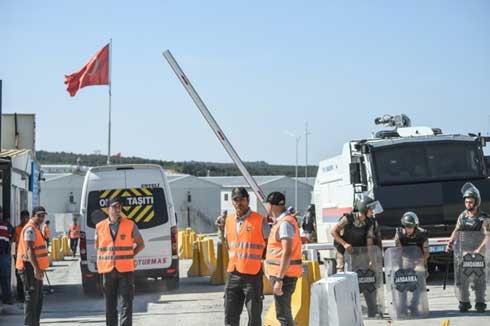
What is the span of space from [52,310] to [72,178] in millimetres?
66805

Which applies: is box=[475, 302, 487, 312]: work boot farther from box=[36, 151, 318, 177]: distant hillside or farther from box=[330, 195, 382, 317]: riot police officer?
box=[36, 151, 318, 177]: distant hillside

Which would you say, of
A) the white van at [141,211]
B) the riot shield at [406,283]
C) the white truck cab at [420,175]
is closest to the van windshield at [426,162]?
the white truck cab at [420,175]

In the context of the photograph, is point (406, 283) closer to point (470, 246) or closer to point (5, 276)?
point (470, 246)

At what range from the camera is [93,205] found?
1823cm

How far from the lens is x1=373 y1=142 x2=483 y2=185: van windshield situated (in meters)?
18.6

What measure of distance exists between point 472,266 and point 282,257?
14.3 ft

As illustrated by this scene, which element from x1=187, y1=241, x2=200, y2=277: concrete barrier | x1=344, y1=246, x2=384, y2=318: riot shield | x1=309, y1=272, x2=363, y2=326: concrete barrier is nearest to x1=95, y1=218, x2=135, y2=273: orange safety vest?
x1=309, y1=272, x2=363, y2=326: concrete barrier

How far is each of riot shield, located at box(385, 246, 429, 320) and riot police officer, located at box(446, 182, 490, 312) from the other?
0.57m

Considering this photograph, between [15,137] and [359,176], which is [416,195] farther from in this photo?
[15,137]

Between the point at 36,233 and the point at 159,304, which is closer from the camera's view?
the point at 36,233

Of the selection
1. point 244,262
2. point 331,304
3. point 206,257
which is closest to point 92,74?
point 206,257

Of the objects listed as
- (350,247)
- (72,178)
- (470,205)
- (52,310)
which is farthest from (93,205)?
(72,178)

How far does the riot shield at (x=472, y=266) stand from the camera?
13.2 metres

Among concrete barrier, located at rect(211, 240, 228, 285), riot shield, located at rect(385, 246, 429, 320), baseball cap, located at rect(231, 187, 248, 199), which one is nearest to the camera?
baseball cap, located at rect(231, 187, 248, 199)
